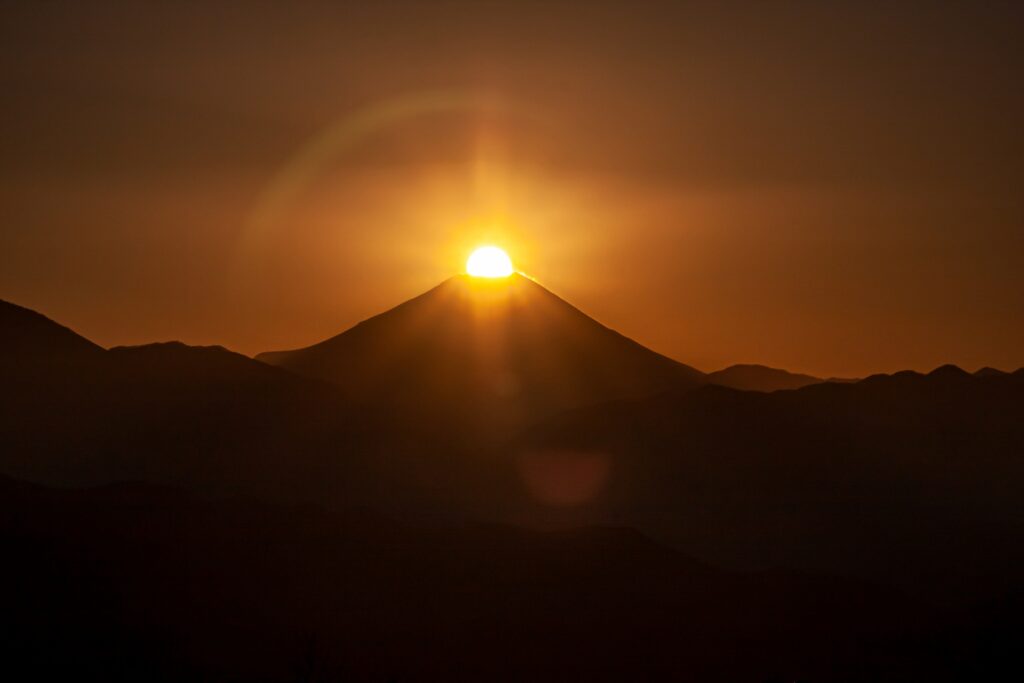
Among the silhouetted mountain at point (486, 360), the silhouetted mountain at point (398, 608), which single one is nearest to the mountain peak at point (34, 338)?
the silhouetted mountain at point (486, 360)

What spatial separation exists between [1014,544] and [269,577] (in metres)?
61.8

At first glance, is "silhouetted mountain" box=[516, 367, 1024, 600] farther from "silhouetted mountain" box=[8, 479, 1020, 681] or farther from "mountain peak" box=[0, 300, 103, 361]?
"mountain peak" box=[0, 300, 103, 361]

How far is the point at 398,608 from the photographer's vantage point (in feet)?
193

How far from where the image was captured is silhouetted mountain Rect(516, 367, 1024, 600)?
95.7 meters

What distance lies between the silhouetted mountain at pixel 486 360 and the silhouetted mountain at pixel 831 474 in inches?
711

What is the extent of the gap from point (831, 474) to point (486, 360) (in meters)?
51.2

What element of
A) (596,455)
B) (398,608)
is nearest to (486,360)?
(596,455)

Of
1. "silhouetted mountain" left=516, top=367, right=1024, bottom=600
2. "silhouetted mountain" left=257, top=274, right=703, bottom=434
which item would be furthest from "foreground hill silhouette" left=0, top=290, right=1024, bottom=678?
"silhouetted mountain" left=257, top=274, right=703, bottom=434

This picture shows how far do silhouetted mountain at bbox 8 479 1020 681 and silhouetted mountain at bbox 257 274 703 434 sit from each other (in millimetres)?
61792

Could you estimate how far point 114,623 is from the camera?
45.1m

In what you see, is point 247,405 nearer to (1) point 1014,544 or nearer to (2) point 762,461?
(2) point 762,461

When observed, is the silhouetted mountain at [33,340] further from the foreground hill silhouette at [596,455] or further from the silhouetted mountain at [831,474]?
the silhouetted mountain at [831,474]

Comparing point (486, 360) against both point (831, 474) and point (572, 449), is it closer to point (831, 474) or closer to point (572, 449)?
point (572, 449)

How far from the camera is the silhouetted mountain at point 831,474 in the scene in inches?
3767
